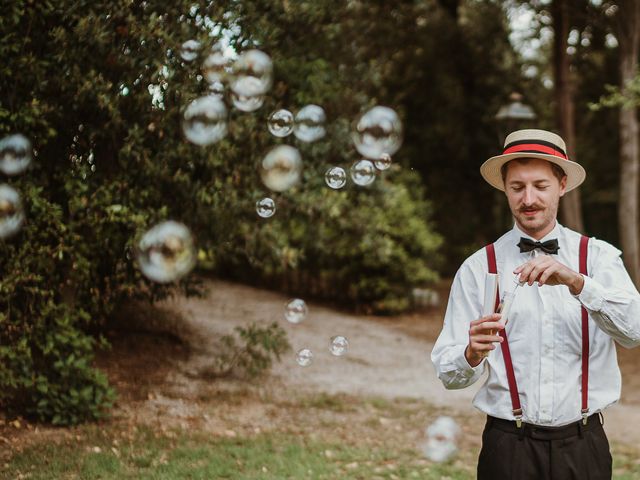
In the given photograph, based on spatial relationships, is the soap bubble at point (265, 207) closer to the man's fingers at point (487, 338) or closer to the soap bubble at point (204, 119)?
the soap bubble at point (204, 119)

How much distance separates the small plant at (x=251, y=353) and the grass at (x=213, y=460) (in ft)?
4.72

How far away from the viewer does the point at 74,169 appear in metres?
6.02

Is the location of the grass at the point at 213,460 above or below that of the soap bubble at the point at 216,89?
below

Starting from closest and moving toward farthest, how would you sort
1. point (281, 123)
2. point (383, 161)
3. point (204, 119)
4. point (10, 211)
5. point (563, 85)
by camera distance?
1. point (10, 211)
2. point (204, 119)
3. point (281, 123)
4. point (383, 161)
5. point (563, 85)

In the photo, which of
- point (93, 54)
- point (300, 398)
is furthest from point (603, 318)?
point (300, 398)

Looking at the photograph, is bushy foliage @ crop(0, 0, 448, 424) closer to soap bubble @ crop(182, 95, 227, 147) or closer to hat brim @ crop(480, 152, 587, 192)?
soap bubble @ crop(182, 95, 227, 147)

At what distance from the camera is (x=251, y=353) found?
7.80 m

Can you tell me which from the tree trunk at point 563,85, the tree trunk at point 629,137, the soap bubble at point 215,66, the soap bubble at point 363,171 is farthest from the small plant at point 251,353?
→ the tree trunk at point 563,85

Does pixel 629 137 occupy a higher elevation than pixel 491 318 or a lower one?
higher

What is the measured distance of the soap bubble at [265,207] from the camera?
681 centimetres

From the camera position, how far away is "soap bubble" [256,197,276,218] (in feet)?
22.3

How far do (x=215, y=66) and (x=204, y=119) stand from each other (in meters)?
0.58

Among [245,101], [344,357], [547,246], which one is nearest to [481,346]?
[547,246]

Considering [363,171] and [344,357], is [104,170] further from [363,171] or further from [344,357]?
[344,357]
